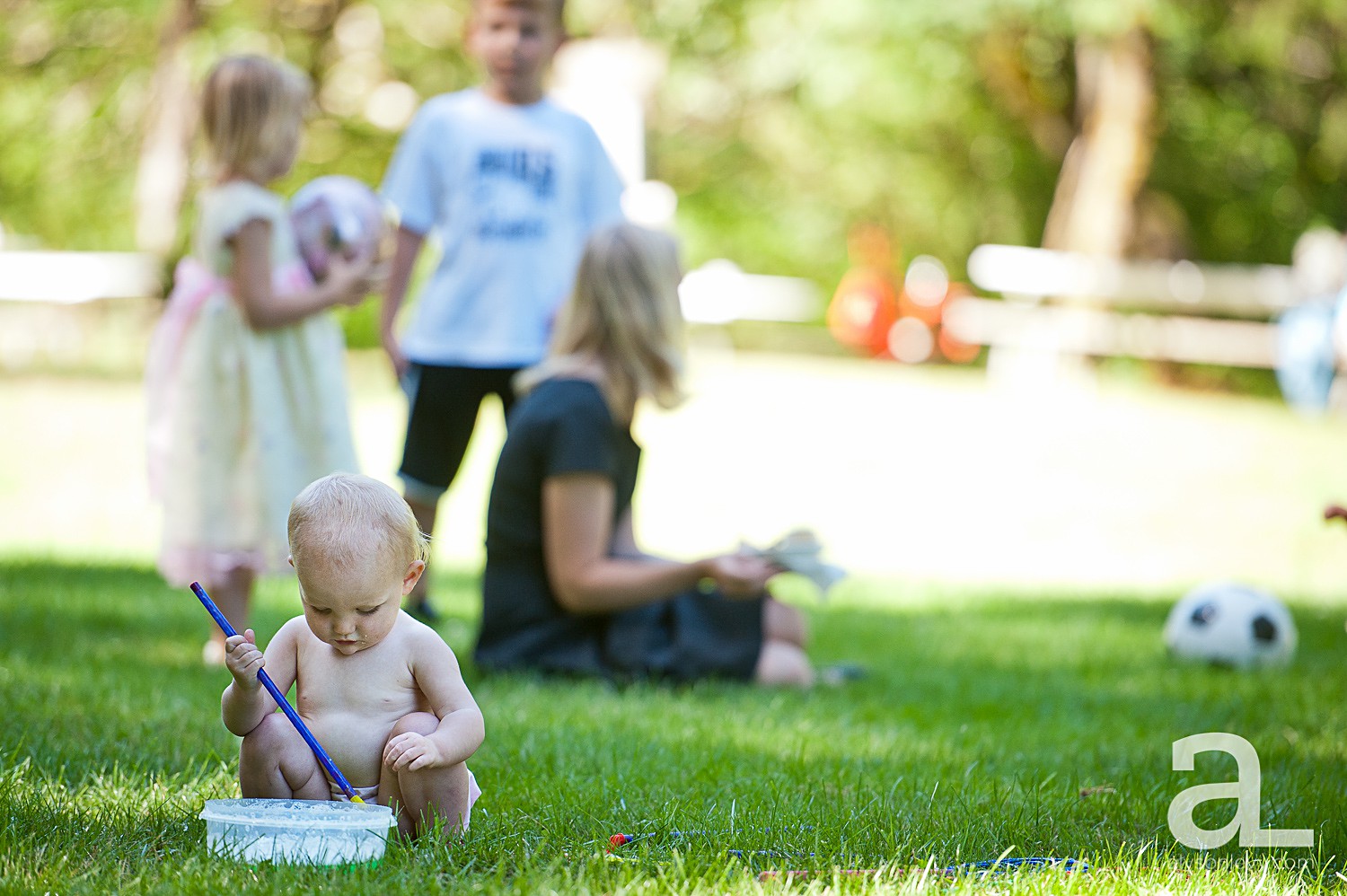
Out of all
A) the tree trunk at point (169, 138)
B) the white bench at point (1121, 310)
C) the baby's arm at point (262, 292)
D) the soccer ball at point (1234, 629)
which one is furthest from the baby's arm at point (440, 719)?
the white bench at point (1121, 310)

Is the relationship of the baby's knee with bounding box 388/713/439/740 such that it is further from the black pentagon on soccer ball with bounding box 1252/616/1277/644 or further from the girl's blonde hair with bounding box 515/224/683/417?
the black pentagon on soccer ball with bounding box 1252/616/1277/644

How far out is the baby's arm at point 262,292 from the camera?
178 inches

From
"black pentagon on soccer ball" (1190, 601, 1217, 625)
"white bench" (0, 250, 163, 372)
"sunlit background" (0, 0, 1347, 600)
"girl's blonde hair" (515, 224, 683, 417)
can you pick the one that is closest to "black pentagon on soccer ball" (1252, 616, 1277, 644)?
"black pentagon on soccer ball" (1190, 601, 1217, 625)

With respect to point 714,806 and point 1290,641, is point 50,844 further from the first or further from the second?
point 1290,641

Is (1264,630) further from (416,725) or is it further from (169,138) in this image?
(169,138)

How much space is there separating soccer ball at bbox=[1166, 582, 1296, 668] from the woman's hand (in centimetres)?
203

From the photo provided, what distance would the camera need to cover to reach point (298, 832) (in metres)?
2.29

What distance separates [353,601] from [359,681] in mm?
187

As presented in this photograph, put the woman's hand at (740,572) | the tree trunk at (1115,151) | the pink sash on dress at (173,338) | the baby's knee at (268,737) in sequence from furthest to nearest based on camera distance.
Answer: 1. the tree trunk at (1115,151)
2. the pink sash on dress at (173,338)
3. the woman's hand at (740,572)
4. the baby's knee at (268,737)

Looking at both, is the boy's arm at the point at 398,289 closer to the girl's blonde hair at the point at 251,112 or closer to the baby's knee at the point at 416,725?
the girl's blonde hair at the point at 251,112

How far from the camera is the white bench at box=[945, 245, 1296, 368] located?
1692cm

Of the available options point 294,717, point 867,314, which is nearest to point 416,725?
point 294,717

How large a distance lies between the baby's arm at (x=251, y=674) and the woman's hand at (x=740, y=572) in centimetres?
160

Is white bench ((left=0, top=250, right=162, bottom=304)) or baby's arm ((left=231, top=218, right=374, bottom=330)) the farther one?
white bench ((left=0, top=250, right=162, bottom=304))
